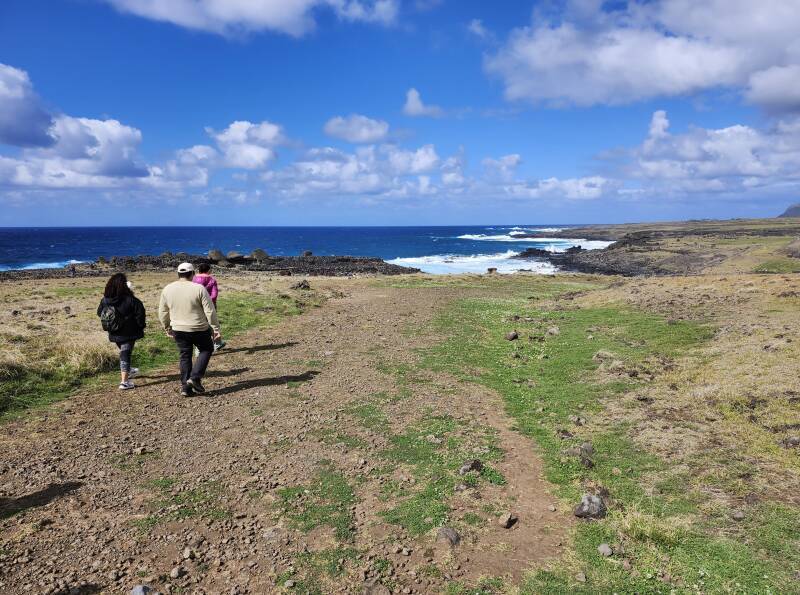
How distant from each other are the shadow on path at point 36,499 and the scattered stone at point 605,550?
6.67 metres

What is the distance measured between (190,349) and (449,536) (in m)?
7.10

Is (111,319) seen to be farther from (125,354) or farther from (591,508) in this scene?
(591,508)

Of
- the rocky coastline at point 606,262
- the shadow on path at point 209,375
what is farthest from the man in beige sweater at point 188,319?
the rocky coastline at point 606,262

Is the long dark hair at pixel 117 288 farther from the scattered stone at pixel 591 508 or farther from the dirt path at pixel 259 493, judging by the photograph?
the scattered stone at pixel 591 508

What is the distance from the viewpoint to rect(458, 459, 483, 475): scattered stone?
22.8ft

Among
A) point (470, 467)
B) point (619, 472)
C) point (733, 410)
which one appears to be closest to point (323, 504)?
point (470, 467)

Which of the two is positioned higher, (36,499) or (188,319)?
(188,319)

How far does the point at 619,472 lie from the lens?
6809mm

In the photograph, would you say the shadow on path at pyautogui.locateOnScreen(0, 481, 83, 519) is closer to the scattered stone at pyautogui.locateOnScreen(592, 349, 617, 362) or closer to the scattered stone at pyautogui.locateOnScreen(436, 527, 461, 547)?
the scattered stone at pyautogui.locateOnScreen(436, 527, 461, 547)

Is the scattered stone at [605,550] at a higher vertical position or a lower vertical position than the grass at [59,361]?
lower

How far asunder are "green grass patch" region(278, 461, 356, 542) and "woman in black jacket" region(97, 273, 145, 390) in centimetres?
617

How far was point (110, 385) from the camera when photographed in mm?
10719

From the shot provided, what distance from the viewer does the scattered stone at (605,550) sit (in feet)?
16.7

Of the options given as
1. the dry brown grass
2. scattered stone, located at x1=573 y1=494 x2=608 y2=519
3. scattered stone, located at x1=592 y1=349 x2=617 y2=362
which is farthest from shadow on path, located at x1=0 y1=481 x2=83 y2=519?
scattered stone, located at x1=592 y1=349 x2=617 y2=362
